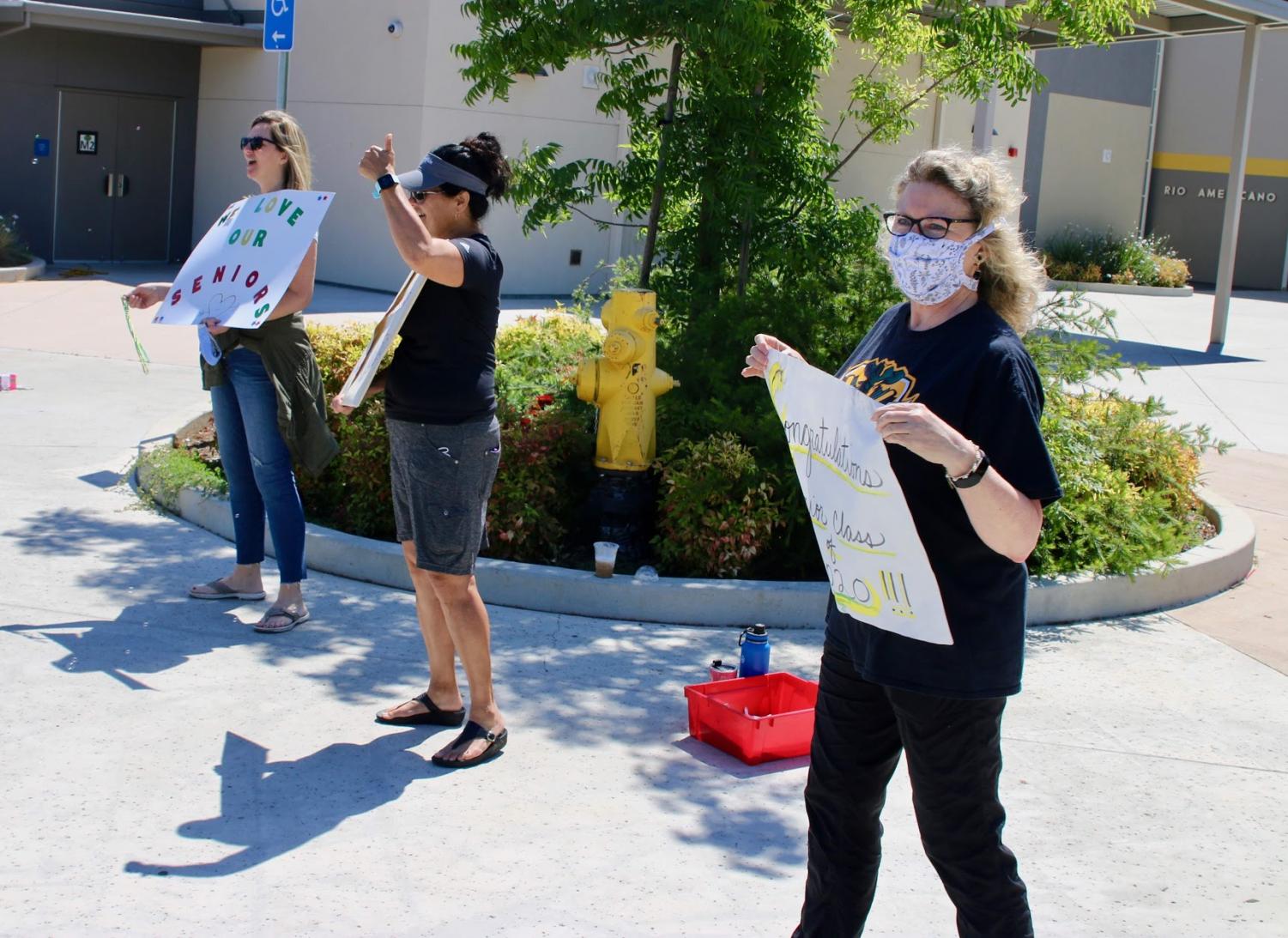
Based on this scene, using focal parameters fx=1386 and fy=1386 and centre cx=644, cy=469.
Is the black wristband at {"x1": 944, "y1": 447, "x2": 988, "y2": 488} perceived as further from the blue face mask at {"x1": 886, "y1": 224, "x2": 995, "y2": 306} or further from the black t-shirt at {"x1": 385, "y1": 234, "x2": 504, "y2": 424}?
the black t-shirt at {"x1": 385, "y1": 234, "x2": 504, "y2": 424}

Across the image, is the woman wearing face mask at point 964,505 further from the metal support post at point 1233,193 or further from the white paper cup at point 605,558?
the metal support post at point 1233,193

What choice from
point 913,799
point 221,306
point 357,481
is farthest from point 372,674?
point 913,799

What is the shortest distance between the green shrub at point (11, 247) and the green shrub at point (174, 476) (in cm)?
1071

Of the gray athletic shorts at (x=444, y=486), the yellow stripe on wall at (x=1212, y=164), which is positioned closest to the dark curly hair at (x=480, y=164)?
the gray athletic shorts at (x=444, y=486)

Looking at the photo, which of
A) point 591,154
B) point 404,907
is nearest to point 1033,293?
point 404,907

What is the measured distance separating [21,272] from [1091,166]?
2194cm

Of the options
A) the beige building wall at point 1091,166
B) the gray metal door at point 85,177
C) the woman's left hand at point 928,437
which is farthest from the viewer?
the beige building wall at point 1091,166

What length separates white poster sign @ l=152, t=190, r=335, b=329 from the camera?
17.1 ft

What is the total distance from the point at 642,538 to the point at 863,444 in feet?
12.7

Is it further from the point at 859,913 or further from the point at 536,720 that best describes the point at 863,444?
→ the point at 536,720

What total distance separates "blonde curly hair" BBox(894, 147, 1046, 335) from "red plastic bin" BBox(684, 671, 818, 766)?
6.05 feet

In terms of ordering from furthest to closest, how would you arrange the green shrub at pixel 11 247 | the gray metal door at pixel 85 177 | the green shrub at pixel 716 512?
1. the gray metal door at pixel 85 177
2. the green shrub at pixel 11 247
3. the green shrub at pixel 716 512

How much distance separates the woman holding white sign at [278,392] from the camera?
541 centimetres

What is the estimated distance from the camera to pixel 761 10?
7.09 m
